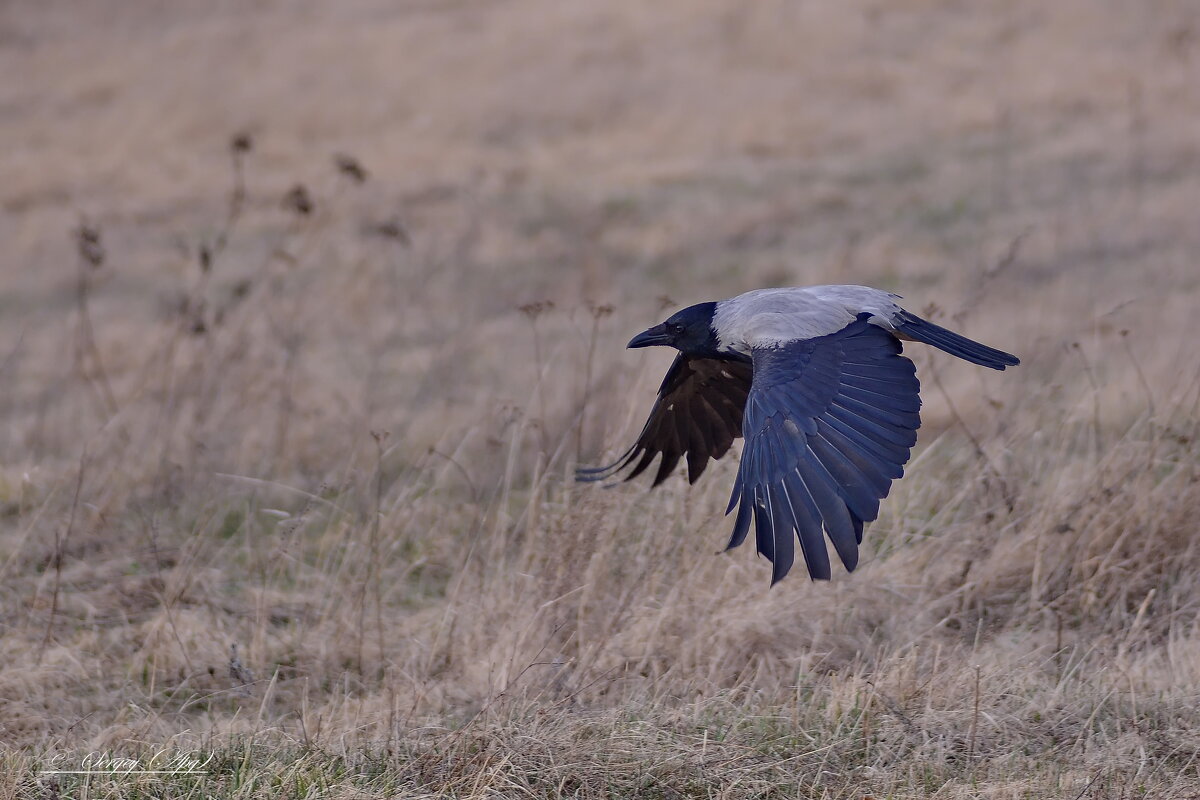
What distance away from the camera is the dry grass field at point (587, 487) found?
3334 mm

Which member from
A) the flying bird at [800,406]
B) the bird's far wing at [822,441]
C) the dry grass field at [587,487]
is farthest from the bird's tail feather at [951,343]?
the dry grass field at [587,487]

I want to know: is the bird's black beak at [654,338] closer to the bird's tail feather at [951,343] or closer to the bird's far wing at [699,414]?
the bird's far wing at [699,414]

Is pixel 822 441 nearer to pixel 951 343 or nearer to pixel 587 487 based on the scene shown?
pixel 951 343

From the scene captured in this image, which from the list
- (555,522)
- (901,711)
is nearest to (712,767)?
(901,711)

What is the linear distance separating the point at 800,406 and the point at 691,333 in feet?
2.27

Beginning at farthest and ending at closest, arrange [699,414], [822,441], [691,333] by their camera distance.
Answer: [699,414] < [691,333] < [822,441]

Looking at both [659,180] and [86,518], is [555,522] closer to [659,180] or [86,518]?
[86,518]

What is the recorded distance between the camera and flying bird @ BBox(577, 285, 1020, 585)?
3107 mm

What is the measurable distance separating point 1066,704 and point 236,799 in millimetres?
2071

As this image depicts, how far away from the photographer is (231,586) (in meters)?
4.90

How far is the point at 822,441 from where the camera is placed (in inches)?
129

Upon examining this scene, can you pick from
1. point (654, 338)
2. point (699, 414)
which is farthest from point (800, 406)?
point (699, 414)

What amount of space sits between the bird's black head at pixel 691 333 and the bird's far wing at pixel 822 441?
0.32 metres

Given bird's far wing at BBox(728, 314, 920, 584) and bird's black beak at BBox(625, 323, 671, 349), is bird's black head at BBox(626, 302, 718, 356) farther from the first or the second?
bird's far wing at BBox(728, 314, 920, 584)
